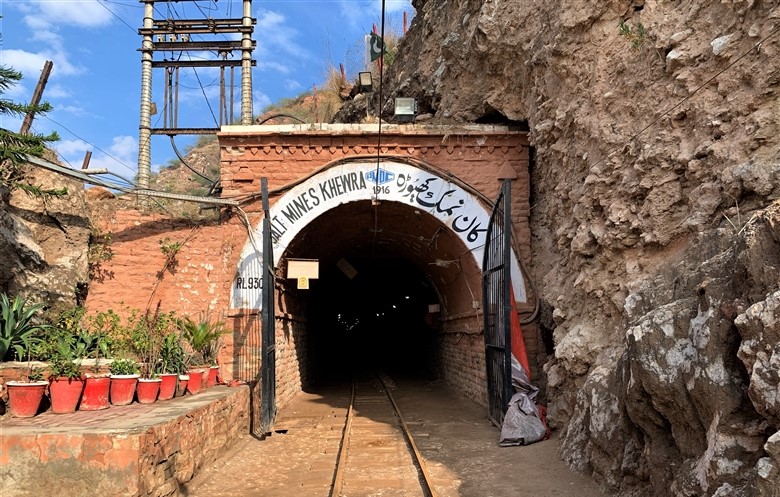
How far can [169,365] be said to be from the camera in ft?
26.6

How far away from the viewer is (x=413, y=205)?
36.3 feet

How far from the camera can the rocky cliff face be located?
400 centimetres

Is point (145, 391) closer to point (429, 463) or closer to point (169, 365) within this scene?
point (169, 365)

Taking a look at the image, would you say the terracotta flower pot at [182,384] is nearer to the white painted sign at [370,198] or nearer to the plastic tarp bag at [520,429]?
the white painted sign at [370,198]

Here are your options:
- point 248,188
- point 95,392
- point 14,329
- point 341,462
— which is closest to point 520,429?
point 341,462

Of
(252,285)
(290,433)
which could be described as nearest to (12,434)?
(290,433)

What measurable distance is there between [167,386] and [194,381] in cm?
81

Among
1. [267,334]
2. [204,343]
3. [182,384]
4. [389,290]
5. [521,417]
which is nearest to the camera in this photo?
[182,384]

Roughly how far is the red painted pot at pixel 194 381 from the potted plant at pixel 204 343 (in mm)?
556

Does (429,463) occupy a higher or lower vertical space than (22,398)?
lower

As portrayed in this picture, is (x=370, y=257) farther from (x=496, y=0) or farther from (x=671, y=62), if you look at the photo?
(x=671, y=62)

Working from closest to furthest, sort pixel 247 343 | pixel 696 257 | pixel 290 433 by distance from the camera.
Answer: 1. pixel 696 257
2. pixel 290 433
3. pixel 247 343

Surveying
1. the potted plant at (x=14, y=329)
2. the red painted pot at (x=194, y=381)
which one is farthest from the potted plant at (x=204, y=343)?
the potted plant at (x=14, y=329)

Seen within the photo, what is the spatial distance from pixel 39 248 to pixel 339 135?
530 centimetres
